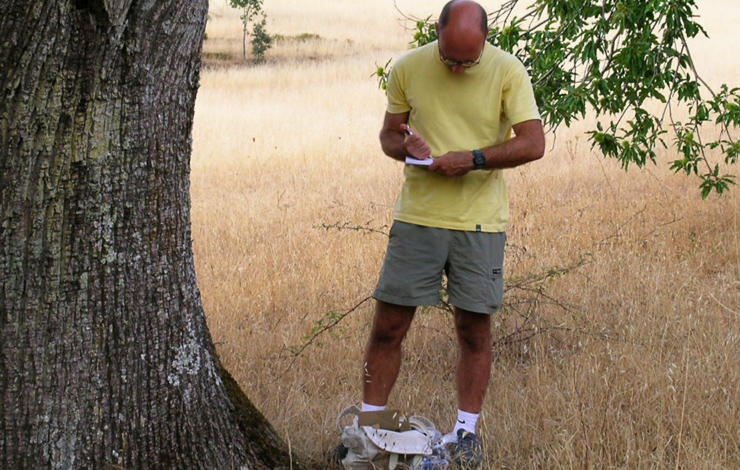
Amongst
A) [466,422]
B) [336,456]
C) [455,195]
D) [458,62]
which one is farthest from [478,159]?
[336,456]

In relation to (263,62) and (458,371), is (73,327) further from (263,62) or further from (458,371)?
(263,62)

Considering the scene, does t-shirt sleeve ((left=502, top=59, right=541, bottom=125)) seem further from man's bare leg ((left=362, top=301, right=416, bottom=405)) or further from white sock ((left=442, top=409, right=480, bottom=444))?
white sock ((left=442, top=409, right=480, bottom=444))

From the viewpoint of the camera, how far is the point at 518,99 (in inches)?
148

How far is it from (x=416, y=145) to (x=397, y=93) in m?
0.35

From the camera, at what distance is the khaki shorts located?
3.88 m

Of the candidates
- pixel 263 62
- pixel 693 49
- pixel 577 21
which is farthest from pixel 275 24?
pixel 577 21

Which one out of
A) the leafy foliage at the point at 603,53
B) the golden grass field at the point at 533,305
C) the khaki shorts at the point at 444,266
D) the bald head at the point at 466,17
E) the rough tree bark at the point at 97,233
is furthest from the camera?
the leafy foliage at the point at 603,53

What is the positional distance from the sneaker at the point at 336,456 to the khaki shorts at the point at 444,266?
670 millimetres

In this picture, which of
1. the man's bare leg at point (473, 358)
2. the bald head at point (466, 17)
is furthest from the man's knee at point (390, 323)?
the bald head at point (466, 17)

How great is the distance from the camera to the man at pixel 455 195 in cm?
372

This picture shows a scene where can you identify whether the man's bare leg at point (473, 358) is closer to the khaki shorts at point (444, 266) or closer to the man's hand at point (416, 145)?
the khaki shorts at point (444, 266)

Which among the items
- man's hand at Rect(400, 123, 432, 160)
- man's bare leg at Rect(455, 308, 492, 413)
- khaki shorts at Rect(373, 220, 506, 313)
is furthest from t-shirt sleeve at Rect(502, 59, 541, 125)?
man's bare leg at Rect(455, 308, 492, 413)

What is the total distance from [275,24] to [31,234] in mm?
44272

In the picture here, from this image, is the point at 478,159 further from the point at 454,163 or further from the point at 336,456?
the point at 336,456
